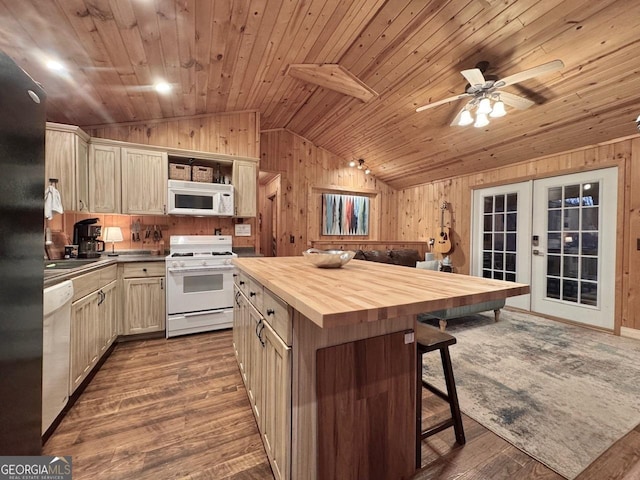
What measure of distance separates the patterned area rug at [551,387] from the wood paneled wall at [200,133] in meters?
3.64

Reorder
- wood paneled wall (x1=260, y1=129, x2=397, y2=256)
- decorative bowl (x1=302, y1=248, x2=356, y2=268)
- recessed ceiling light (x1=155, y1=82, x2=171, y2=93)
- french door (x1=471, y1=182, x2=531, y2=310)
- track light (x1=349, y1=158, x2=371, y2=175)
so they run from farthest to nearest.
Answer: track light (x1=349, y1=158, x2=371, y2=175)
wood paneled wall (x1=260, y1=129, x2=397, y2=256)
french door (x1=471, y1=182, x2=531, y2=310)
recessed ceiling light (x1=155, y1=82, x2=171, y2=93)
decorative bowl (x1=302, y1=248, x2=356, y2=268)

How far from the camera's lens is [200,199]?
11.2 feet

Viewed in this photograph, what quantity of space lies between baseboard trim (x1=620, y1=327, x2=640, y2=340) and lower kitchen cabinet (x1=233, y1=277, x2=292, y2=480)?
4234 millimetres

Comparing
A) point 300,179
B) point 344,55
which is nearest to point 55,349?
point 344,55

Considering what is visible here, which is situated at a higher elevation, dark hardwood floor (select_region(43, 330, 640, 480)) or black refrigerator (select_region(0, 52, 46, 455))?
black refrigerator (select_region(0, 52, 46, 455))

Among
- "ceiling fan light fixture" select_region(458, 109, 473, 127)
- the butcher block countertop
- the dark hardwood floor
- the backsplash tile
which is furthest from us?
the backsplash tile

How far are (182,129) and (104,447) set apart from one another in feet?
11.4

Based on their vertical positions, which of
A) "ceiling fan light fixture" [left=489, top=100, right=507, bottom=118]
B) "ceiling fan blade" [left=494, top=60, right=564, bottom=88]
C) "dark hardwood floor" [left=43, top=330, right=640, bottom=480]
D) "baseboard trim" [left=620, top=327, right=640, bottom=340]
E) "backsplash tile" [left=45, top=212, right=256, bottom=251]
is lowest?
"dark hardwood floor" [left=43, top=330, right=640, bottom=480]

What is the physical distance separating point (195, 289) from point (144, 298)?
51 centimetres

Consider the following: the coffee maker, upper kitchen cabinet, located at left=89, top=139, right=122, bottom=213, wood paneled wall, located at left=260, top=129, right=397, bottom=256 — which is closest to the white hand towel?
the coffee maker

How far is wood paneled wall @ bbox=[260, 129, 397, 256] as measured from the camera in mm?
5301

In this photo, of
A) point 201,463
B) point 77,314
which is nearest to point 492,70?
point 201,463

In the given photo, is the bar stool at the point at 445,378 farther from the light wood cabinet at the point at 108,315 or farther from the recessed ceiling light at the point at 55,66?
the recessed ceiling light at the point at 55,66

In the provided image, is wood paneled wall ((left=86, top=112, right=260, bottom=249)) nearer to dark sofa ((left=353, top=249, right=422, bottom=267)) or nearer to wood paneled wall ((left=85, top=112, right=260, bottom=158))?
wood paneled wall ((left=85, top=112, right=260, bottom=158))
